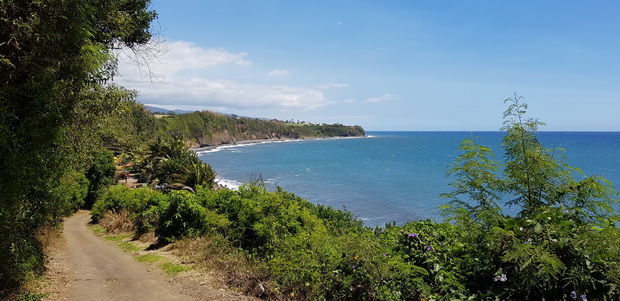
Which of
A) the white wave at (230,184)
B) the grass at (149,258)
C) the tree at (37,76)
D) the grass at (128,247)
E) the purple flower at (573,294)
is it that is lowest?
the white wave at (230,184)

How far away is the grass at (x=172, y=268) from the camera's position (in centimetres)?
886

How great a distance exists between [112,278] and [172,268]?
53.9 inches

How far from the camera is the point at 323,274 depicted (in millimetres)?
5797

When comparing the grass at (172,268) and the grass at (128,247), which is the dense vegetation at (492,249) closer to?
the grass at (172,268)

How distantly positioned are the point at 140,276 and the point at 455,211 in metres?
7.52

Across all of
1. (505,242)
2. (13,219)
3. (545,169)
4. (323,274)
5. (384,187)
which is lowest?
(384,187)

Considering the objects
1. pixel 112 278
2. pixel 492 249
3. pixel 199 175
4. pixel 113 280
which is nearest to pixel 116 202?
pixel 199 175

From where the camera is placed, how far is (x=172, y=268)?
30.0 ft

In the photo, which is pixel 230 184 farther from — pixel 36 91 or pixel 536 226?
pixel 536 226

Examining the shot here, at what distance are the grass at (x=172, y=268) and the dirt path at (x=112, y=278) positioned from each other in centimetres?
21

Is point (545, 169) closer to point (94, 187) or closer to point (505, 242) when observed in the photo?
point (505, 242)

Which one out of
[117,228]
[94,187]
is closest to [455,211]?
[117,228]

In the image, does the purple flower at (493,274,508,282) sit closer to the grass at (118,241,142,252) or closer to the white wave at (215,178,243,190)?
the grass at (118,241,142,252)

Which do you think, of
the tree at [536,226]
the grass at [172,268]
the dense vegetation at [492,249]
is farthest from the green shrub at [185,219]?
the tree at [536,226]
